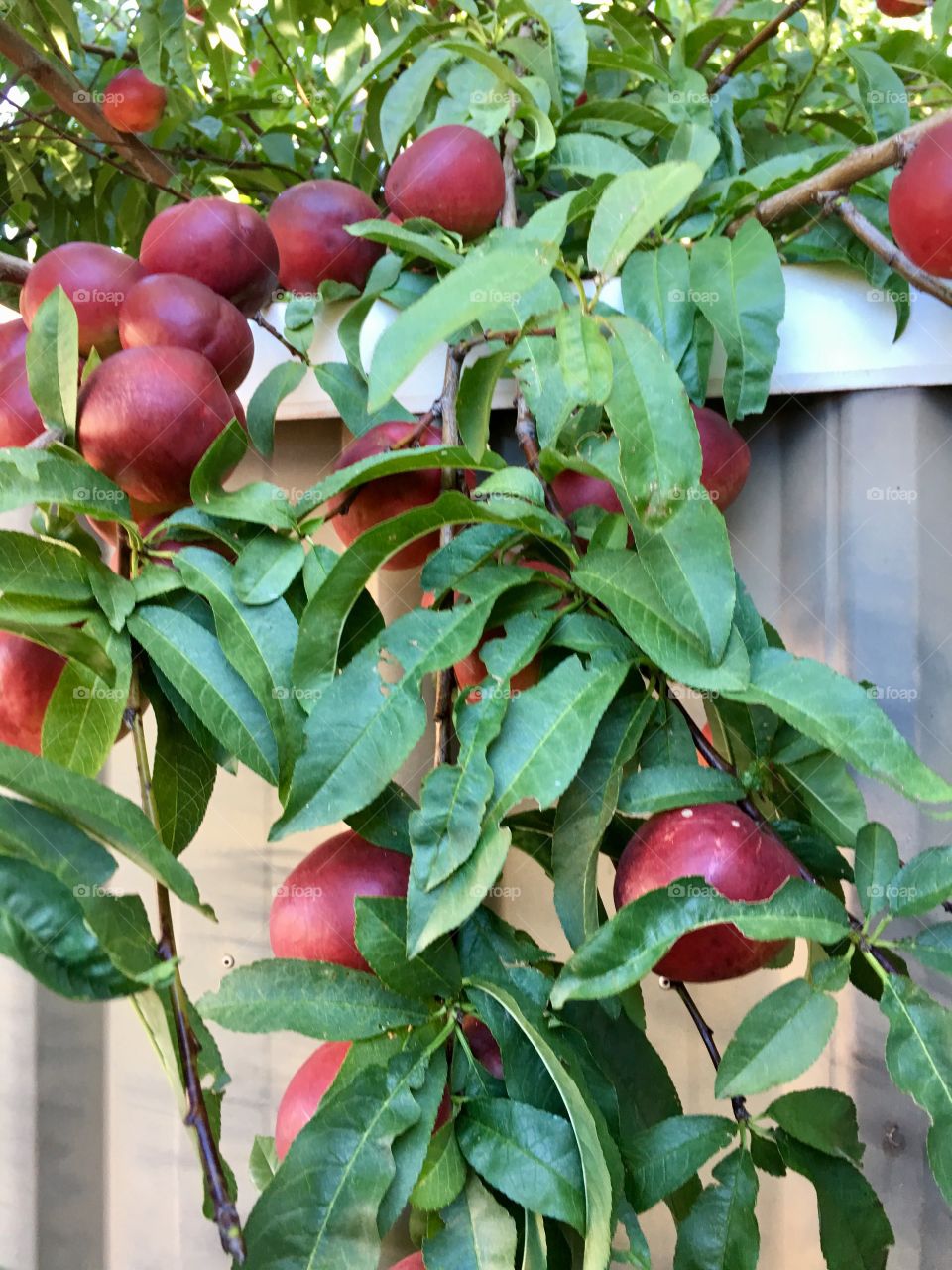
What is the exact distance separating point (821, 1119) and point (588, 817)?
15 cm

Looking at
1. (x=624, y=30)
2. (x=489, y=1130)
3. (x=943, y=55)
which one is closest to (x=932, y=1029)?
(x=489, y=1130)

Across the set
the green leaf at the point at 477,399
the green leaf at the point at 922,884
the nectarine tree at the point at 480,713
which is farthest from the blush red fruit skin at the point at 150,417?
the green leaf at the point at 922,884

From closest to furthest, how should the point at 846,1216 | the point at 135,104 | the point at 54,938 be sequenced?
the point at 54,938, the point at 846,1216, the point at 135,104

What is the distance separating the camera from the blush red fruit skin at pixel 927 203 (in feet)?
1.34

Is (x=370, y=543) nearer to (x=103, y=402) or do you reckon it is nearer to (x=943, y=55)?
(x=103, y=402)

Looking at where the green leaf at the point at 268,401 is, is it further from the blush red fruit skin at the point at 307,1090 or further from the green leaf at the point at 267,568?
the blush red fruit skin at the point at 307,1090

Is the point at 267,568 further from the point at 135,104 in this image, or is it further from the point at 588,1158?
the point at 135,104

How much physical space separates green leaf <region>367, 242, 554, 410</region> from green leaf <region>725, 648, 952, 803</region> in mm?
147

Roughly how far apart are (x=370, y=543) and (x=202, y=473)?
0.30 feet

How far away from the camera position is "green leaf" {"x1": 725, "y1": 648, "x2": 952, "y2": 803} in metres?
0.32

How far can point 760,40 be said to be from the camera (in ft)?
2.10

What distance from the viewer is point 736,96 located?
0.73 m

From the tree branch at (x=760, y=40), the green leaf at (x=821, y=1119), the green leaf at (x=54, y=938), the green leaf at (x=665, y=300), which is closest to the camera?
the green leaf at (x=54, y=938)

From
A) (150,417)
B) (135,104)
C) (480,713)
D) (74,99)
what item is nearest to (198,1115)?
(480,713)
